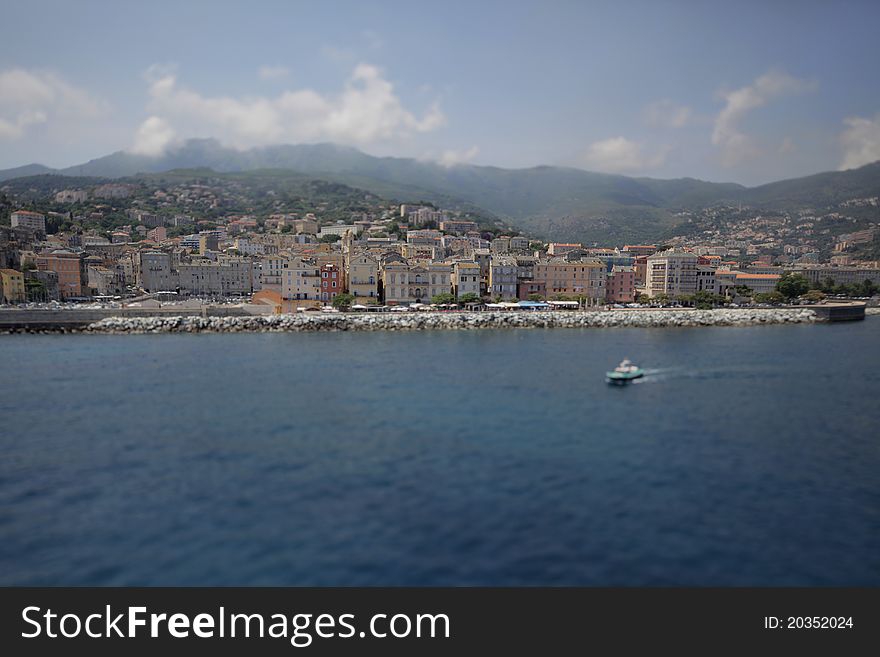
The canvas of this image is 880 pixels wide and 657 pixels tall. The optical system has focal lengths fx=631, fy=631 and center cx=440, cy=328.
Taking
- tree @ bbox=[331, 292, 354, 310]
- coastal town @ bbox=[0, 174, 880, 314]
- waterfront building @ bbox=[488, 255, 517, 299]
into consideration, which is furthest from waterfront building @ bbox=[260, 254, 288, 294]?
waterfront building @ bbox=[488, 255, 517, 299]

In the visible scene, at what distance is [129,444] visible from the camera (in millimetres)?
13781

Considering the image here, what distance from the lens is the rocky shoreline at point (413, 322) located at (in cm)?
3953

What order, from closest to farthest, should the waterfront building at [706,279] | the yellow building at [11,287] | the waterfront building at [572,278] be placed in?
the yellow building at [11,287]
the waterfront building at [572,278]
the waterfront building at [706,279]

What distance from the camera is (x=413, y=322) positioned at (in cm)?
4072

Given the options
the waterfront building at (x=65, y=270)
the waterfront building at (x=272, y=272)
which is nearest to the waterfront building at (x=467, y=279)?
the waterfront building at (x=272, y=272)

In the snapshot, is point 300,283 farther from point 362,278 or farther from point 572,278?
point 572,278

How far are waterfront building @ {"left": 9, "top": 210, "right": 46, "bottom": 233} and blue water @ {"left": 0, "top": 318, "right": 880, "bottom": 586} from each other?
248 ft

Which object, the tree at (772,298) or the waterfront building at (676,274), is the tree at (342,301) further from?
the tree at (772,298)

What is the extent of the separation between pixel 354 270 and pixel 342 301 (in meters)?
4.21

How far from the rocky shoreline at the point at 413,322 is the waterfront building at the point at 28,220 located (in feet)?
186

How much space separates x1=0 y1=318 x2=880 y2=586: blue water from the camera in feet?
27.2

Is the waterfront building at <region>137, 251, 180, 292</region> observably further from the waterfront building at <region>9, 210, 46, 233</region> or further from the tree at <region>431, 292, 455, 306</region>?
the tree at <region>431, 292, 455, 306</region>

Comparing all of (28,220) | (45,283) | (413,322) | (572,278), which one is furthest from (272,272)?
(28,220)

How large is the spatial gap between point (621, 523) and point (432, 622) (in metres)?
3.81
